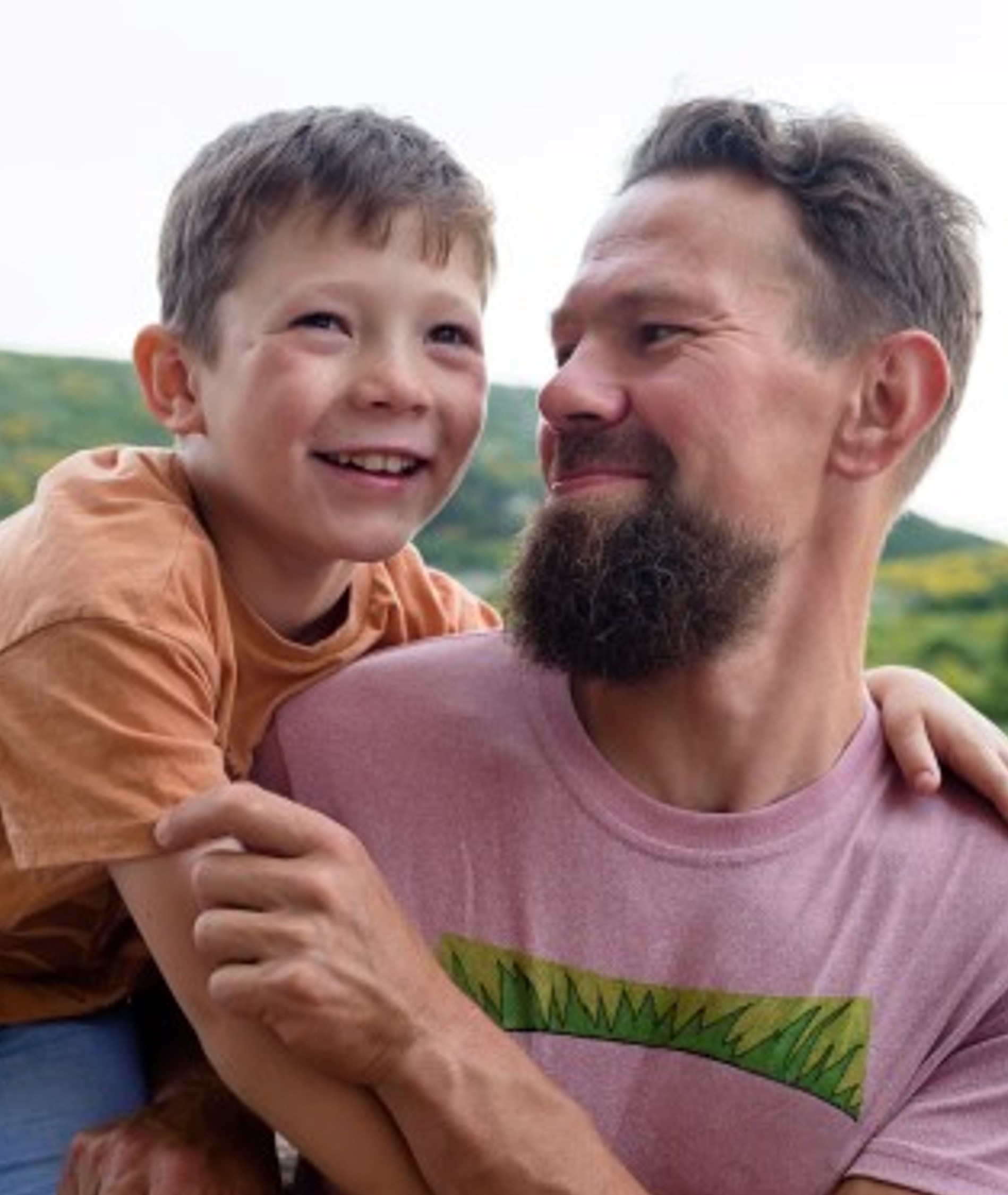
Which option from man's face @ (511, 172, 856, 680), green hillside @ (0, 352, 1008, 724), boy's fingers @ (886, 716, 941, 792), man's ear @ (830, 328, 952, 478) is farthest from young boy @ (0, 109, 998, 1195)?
green hillside @ (0, 352, 1008, 724)

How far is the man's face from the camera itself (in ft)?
6.91

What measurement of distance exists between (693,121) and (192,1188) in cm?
120

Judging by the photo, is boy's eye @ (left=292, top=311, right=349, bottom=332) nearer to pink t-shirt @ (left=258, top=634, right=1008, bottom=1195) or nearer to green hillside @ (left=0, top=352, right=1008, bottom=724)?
pink t-shirt @ (left=258, top=634, right=1008, bottom=1195)

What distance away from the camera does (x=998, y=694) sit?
5.71m

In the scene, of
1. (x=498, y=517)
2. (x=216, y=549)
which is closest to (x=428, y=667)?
(x=216, y=549)

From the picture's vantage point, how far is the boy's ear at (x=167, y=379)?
222cm

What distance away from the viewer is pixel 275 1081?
181cm

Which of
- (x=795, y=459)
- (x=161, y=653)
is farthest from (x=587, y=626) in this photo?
(x=161, y=653)

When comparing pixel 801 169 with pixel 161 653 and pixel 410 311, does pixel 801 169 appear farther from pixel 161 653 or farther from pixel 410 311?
pixel 161 653

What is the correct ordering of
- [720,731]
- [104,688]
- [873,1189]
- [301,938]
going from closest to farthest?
[301,938] → [104,688] → [873,1189] → [720,731]

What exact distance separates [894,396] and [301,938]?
0.93 meters

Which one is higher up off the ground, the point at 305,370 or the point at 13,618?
the point at 305,370

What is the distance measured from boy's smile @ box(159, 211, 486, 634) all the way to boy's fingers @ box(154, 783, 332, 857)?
1.16 ft

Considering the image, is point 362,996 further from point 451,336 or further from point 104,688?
point 451,336
